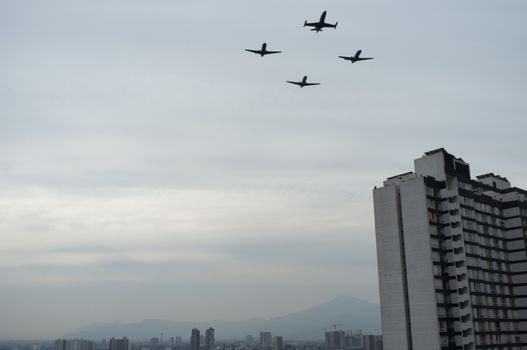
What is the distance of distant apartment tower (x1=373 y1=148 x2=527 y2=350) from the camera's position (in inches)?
3538

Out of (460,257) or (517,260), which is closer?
(460,257)

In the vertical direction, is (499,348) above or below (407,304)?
below

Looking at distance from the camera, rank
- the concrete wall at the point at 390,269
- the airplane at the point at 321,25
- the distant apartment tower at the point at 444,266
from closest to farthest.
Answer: the airplane at the point at 321,25
the distant apartment tower at the point at 444,266
the concrete wall at the point at 390,269

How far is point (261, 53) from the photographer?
67250 millimetres

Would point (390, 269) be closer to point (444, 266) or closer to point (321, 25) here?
point (444, 266)

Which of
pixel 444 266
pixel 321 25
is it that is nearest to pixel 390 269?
pixel 444 266

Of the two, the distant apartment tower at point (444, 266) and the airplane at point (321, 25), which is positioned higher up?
the airplane at point (321, 25)

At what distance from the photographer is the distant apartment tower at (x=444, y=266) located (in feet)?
295

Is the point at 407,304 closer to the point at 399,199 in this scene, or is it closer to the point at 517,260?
the point at 399,199

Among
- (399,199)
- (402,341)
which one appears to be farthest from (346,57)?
(402,341)

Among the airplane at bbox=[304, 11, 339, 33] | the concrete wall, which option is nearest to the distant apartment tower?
the concrete wall

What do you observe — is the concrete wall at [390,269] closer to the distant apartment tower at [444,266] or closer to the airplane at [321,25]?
the distant apartment tower at [444,266]

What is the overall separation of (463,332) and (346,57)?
57685mm

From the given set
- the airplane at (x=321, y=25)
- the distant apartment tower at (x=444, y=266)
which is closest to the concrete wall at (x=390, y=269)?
the distant apartment tower at (x=444, y=266)
